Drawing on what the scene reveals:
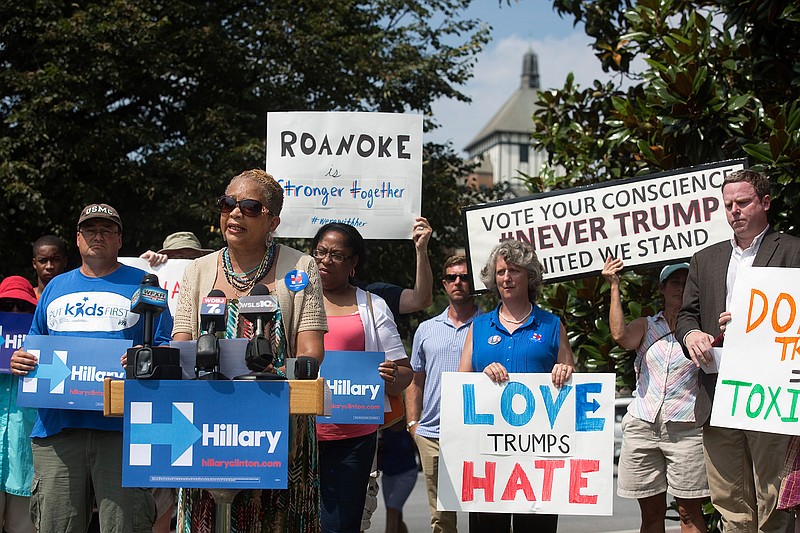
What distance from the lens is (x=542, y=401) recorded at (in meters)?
5.18

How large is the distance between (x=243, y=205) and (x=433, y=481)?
302 centimetres

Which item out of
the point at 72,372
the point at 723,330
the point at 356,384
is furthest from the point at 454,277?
the point at 72,372

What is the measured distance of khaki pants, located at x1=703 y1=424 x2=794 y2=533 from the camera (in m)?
4.98

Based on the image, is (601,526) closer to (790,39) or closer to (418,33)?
(790,39)

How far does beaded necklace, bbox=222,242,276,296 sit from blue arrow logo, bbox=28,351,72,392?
144 cm

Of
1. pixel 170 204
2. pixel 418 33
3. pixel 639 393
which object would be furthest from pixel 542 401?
pixel 418 33

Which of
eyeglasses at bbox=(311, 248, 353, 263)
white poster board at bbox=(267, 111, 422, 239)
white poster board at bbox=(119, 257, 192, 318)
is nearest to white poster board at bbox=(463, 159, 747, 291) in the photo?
white poster board at bbox=(267, 111, 422, 239)

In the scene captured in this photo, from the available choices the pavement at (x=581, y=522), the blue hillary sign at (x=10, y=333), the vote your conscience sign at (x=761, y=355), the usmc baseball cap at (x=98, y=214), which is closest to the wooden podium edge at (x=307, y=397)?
the usmc baseball cap at (x=98, y=214)

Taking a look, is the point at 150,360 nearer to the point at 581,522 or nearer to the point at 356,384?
the point at 356,384

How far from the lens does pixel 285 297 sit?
3916mm

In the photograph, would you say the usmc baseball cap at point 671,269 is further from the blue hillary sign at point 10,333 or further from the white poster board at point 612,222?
the blue hillary sign at point 10,333

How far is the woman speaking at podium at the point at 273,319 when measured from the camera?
3.75 m

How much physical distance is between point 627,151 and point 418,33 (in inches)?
577

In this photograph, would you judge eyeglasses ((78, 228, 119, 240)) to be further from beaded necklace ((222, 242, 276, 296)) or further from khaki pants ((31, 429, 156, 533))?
beaded necklace ((222, 242, 276, 296))
